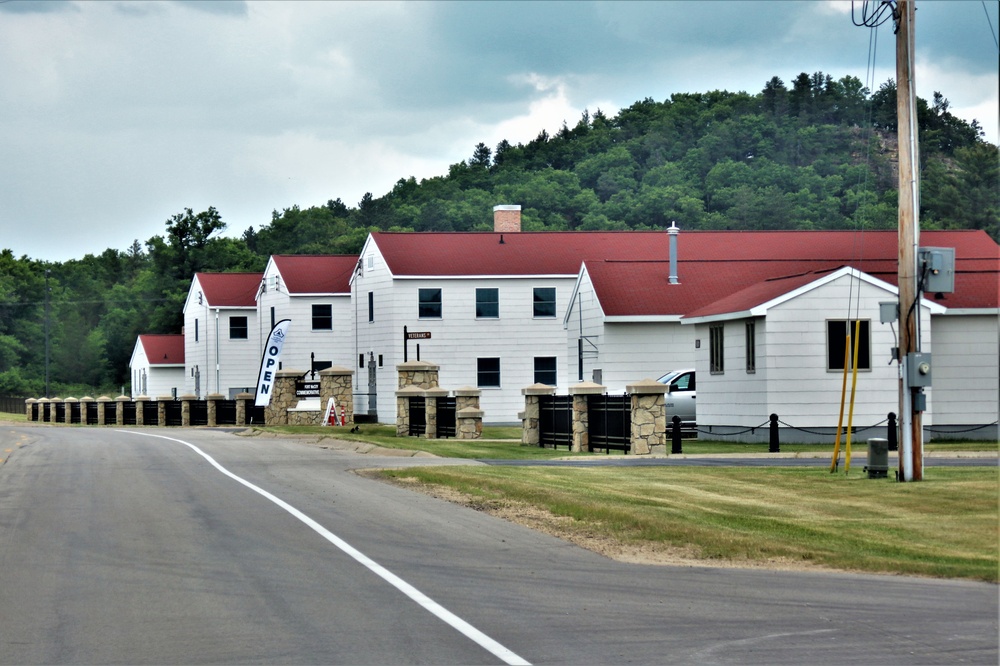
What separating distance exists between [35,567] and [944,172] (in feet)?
322

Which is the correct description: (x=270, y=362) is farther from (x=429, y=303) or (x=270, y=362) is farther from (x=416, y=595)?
(x=416, y=595)

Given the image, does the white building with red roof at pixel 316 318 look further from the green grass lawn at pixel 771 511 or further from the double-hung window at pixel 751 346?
the green grass lawn at pixel 771 511

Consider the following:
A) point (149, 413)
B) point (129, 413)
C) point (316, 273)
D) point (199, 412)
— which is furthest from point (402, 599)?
point (129, 413)

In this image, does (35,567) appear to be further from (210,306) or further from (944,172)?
(944,172)

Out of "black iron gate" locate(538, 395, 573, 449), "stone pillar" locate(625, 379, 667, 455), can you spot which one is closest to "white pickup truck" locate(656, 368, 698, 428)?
"black iron gate" locate(538, 395, 573, 449)

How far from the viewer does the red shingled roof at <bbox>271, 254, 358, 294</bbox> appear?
60.9 metres

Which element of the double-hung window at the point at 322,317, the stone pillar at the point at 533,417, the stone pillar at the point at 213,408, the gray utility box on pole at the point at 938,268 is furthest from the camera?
the double-hung window at the point at 322,317

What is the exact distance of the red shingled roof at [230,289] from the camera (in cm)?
6775

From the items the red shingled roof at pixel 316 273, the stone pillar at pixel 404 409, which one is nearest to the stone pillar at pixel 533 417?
the stone pillar at pixel 404 409

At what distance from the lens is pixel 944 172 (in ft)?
332

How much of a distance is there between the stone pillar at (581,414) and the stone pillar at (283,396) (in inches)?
837

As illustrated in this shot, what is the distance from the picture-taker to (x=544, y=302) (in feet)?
174

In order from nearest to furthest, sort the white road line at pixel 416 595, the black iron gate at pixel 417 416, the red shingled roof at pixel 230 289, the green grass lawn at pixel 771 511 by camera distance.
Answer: the white road line at pixel 416 595, the green grass lawn at pixel 771 511, the black iron gate at pixel 417 416, the red shingled roof at pixel 230 289

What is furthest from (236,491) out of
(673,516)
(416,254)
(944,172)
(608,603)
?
(944,172)
